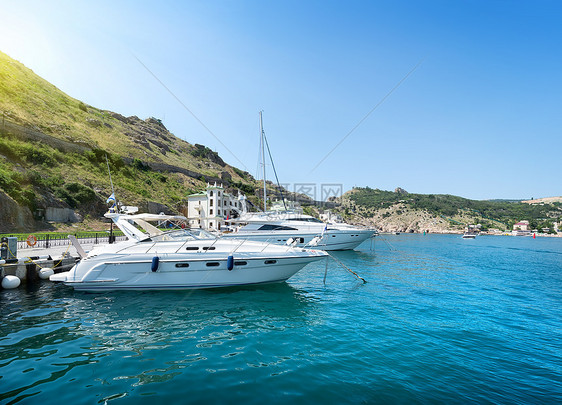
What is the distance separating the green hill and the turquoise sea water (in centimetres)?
2772

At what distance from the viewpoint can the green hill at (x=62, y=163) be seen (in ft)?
99.1

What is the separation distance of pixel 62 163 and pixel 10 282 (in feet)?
131

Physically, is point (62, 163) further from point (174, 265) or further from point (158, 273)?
point (174, 265)

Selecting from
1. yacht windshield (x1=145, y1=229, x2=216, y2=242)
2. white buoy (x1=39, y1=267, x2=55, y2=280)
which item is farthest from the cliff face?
yacht windshield (x1=145, y1=229, x2=216, y2=242)

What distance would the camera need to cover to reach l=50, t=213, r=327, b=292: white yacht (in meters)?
10.4

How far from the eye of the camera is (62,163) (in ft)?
134

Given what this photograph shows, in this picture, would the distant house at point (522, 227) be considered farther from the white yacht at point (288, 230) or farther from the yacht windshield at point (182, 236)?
the yacht windshield at point (182, 236)

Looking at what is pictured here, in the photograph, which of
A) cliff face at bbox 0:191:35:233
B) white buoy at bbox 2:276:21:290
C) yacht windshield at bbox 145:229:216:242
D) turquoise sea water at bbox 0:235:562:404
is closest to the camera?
turquoise sea water at bbox 0:235:562:404

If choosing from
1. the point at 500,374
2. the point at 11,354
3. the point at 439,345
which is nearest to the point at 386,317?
the point at 439,345

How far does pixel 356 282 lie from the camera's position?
45.7 ft

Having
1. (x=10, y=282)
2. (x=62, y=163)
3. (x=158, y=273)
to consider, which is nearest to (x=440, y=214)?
(x=158, y=273)

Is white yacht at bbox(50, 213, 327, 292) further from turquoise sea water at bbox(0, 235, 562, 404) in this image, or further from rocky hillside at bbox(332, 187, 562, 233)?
rocky hillside at bbox(332, 187, 562, 233)

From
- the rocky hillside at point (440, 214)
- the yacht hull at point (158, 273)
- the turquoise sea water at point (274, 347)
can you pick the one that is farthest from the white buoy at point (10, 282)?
the rocky hillside at point (440, 214)

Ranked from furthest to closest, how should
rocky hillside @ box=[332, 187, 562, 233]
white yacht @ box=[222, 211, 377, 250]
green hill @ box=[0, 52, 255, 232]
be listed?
rocky hillside @ box=[332, 187, 562, 233]
green hill @ box=[0, 52, 255, 232]
white yacht @ box=[222, 211, 377, 250]
